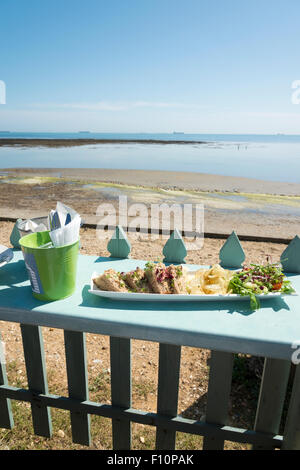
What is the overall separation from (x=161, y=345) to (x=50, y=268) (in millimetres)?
711

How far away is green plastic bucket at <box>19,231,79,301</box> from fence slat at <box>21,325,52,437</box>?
0.54 m

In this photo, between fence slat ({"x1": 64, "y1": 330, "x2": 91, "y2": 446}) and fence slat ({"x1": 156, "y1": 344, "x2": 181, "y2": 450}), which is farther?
fence slat ({"x1": 64, "y1": 330, "x2": 91, "y2": 446})

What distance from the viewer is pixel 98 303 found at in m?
1.44

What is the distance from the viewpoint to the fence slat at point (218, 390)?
162cm

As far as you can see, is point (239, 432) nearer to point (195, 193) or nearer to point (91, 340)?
point (91, 340)

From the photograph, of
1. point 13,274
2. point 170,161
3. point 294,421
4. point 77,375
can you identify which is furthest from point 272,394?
point 170,161

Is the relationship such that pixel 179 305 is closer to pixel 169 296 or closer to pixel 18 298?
pixel 169 296

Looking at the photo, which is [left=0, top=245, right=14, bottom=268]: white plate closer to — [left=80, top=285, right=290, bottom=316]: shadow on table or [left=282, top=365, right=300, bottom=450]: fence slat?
[left=80, top=285, right=290, bottom=316]: shadow on table

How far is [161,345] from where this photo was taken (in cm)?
165

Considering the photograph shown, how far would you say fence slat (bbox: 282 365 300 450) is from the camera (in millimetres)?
1492

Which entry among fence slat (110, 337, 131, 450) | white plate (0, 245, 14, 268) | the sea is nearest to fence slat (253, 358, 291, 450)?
fence slat (110, 337, 131, 450)

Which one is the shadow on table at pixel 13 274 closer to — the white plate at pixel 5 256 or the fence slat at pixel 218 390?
the white plate at pixel 5 256

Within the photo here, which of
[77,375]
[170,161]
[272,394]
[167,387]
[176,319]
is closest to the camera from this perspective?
[176,319]

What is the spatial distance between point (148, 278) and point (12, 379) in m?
2.20
